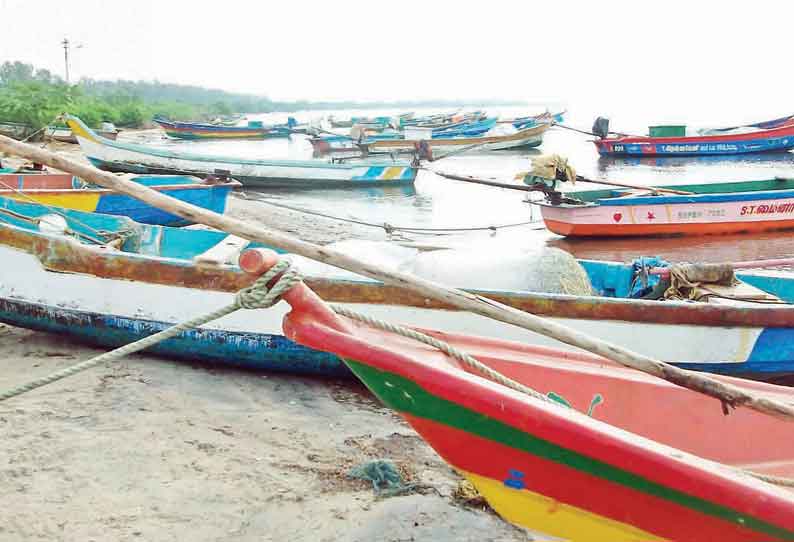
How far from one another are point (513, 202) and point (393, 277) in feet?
50.7

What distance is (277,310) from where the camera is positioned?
472 centimetres

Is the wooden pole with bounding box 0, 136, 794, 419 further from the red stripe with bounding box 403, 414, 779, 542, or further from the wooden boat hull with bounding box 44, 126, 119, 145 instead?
the wooden boat hull with bounding box 44, 126, 119, 145

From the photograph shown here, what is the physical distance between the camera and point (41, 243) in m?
4.91

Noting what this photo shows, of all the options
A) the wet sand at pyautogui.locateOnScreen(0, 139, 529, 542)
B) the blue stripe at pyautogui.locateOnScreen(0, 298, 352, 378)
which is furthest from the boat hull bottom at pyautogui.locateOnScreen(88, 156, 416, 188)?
the wet sand at pyautogui.locateOnScreen(0, 139, 529, 542)

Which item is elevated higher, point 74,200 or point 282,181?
point 74,200

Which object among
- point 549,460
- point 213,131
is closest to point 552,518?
point 549,460

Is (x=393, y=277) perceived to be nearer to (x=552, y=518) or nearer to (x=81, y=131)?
(x=552, y=518)

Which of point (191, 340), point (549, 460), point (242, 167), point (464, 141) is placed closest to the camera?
point (549, 460)

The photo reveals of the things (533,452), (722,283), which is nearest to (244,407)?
(533,452)

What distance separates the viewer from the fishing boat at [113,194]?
8770 mm

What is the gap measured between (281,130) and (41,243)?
37061 millimetres

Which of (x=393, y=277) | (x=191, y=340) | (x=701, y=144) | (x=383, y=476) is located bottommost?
(x=383, y=476)

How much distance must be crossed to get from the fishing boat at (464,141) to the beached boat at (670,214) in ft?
37.3

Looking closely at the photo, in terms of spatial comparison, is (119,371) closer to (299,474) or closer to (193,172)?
(299,474)
